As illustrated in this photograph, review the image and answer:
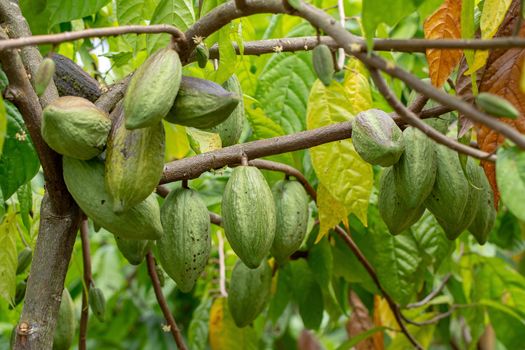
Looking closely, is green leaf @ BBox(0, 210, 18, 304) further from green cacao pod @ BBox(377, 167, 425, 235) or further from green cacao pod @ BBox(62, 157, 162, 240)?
green cacao pod @ BBox(377, 167, 425, 235)

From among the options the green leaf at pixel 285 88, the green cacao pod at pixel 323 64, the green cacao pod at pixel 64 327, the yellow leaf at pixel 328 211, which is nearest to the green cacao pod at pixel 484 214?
the yellow leaf at pixel 328 211

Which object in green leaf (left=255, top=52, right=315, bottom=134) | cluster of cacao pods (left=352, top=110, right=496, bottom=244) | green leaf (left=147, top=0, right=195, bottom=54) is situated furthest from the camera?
green leaf (left=255, top=52, right=315, bottom=134)

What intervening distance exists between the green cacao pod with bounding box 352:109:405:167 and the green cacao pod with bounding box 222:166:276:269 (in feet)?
0.47

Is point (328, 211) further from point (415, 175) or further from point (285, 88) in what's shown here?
point (285, 88)

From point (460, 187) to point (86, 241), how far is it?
66 centimetres

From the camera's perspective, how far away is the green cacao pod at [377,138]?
41.0 inches

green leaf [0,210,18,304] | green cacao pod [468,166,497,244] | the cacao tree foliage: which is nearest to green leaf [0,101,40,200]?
the cacao tree foliage

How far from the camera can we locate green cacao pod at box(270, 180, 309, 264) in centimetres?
125

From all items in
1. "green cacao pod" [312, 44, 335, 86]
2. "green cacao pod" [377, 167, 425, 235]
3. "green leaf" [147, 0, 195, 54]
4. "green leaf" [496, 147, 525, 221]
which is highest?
"green cacao pod" [312, 44, 335, 86]

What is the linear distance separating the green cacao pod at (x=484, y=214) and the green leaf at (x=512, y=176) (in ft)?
1.56

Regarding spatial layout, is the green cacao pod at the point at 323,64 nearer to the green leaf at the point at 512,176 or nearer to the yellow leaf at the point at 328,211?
the green leaf at the point at 512,176

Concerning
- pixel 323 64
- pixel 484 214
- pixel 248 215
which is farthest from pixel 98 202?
pixel 484 214

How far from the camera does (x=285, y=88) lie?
1.79 meters

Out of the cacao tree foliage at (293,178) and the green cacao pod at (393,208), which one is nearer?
the cacao tree foliage at (293,178)
